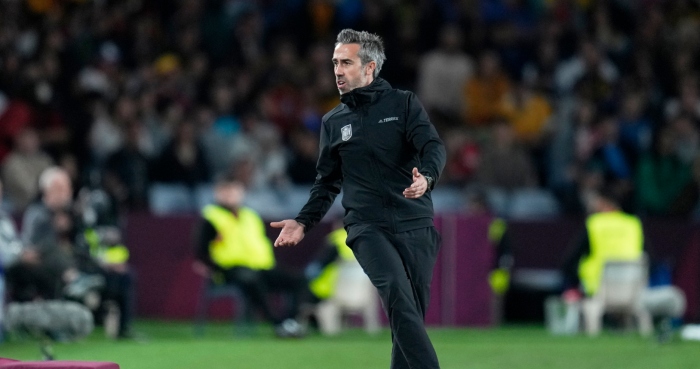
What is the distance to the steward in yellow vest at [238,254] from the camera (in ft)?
46.4

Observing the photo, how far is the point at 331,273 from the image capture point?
15.1 m

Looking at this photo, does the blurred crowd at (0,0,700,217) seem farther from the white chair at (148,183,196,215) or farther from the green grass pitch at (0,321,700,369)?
the green grass pitch at (0,321,700,369)

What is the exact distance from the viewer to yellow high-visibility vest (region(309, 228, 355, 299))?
48.8 ft

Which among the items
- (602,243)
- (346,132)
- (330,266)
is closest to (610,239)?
(602,243)

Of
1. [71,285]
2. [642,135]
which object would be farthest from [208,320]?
[642,135]

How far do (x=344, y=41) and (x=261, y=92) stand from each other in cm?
1123

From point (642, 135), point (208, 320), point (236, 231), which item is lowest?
point (208, 320)

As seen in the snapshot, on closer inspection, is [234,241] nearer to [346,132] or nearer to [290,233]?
[290,233]

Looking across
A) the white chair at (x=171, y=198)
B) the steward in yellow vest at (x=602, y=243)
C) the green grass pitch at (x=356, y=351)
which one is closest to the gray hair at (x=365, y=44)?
the green grass pitch at (x=356, y=351)

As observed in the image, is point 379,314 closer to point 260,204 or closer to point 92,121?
point 260,204

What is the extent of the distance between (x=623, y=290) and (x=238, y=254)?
13.3 ft

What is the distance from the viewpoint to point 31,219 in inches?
538

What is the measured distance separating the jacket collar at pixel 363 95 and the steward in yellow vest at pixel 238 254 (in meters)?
6.60

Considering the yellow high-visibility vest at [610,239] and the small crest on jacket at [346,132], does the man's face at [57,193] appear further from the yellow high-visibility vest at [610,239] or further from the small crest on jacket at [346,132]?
the small crest on jacket at [346,132]
